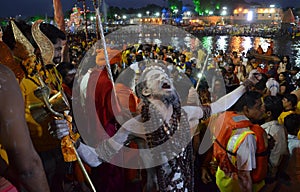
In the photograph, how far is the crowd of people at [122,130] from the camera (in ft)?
6.33

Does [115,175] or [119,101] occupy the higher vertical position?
[119,101]

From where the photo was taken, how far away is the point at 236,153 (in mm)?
2832

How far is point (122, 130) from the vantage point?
234 cm

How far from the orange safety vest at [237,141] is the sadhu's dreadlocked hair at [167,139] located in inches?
29.4

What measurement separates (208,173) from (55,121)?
2.48 m

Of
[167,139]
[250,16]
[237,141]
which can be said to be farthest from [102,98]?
[250,16]

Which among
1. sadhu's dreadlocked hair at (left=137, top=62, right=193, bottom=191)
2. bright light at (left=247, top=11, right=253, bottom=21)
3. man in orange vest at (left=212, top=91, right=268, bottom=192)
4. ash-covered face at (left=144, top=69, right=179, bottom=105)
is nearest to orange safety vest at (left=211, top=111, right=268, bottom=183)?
man in orange vest at (left=212, top=91, right=268, bottom=192)

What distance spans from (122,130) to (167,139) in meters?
0.36

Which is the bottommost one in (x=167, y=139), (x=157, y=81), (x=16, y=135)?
(x=167, y=139)

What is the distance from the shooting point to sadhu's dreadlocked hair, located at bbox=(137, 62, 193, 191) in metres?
2.29

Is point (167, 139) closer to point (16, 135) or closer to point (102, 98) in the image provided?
point (16, 135)

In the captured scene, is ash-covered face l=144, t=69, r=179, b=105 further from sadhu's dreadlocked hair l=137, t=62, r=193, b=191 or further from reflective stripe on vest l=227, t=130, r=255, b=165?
reflective stripe on vest l=227, t=130, r=255, b=165

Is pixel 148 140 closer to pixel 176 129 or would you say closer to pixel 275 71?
pixel 176 129

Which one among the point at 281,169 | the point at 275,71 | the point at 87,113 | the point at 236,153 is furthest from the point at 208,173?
the point at 275,71
